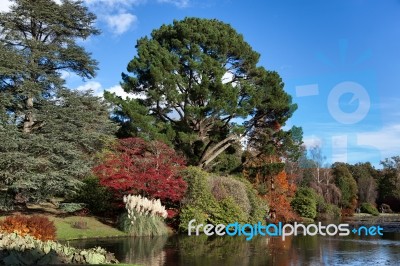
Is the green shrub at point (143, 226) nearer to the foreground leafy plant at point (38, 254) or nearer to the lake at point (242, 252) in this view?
the lake at point (242, 252)

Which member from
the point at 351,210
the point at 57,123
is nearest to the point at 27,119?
the point at 57,123

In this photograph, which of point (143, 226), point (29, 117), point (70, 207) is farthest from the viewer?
point (29, 117)

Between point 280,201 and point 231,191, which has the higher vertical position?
point 231,191

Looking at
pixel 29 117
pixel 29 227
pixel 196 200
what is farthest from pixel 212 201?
pixel 29 227

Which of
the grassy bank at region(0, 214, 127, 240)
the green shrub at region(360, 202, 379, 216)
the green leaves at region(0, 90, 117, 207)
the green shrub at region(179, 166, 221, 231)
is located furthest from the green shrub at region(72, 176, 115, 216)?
the green shrub at region(360, 202, 379, 216)

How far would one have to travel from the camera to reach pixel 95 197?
903 inches

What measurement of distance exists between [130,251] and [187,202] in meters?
8.51

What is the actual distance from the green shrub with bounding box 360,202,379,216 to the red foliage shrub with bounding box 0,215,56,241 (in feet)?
163

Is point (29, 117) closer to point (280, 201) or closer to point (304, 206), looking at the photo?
point (280, 201)

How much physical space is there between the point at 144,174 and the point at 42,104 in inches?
239

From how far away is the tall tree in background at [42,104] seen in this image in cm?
1905

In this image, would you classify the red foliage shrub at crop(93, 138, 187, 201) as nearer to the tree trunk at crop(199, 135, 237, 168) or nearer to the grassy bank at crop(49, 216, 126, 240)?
the grassy bank at crop(49, 216, 126, 240)

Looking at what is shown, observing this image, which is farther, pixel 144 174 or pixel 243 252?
pixel 144 174

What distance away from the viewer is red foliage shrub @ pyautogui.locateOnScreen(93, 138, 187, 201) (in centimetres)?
2055
